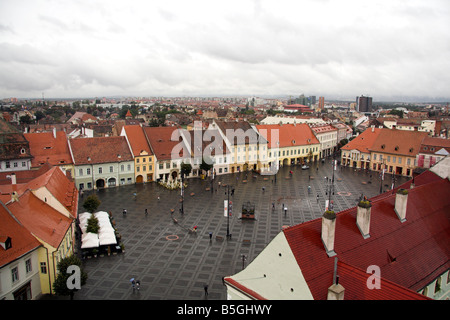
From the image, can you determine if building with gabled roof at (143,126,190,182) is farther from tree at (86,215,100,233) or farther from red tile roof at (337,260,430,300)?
red tile roof at (337,260,430,300)

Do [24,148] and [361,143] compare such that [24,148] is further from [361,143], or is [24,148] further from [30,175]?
[361,143]

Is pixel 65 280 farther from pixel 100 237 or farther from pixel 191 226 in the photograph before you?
pixel 191 226

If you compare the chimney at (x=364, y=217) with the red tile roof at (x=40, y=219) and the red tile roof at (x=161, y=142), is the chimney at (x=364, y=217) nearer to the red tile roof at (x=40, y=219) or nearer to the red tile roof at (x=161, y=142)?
the red tile roof at (x=40, y=219)

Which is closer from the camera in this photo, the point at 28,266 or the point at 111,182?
the point at 28,266

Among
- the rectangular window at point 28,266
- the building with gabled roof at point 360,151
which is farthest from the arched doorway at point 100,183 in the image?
the building with gabled roof at point 360,151

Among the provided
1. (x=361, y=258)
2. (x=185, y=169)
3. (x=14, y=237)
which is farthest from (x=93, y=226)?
(x=185, y=169)

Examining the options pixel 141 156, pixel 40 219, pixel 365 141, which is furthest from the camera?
pixel 365 141

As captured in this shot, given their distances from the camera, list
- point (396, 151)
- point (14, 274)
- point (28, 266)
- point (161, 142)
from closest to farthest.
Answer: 1. point (14, 274)
2. point (28, 266)
3. point (161, 142)
4. point (396, 151)
